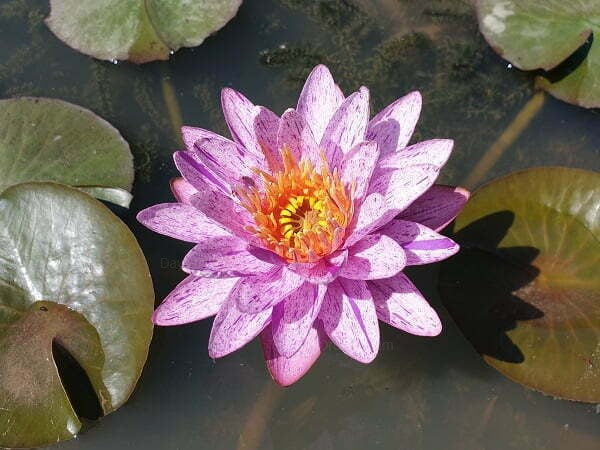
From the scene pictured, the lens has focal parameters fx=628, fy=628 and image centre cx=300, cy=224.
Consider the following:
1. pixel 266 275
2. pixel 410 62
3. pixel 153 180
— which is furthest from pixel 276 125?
pixel 410 62

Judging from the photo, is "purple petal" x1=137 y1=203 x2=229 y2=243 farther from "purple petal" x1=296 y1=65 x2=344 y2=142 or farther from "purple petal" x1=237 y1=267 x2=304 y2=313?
"purple petal" x1=296 y1=65 x2=344 y2=142

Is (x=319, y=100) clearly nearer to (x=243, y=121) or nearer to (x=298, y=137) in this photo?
(x=298, y=137)

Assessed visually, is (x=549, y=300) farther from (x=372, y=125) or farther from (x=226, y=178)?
(x=226, y=178)

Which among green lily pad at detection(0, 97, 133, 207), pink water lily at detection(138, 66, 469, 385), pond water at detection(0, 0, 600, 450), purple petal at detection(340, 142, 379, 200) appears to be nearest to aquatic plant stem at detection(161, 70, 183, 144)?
pond water at detection(0, 0, 600, 450)

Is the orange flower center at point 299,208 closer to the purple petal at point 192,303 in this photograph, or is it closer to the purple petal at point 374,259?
the purple petal at point 374,259

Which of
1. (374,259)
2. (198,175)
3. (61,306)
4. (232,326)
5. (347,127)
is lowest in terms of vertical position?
(61,306)

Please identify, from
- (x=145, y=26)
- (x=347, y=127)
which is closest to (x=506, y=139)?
(x=347, y=127)
